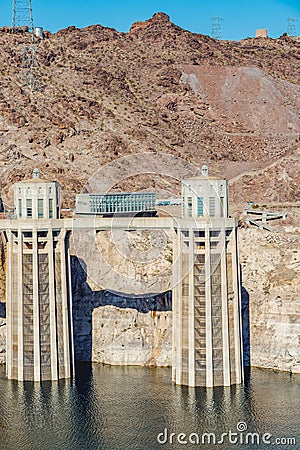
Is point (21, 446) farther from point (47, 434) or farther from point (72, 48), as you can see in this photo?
point (72, 48)

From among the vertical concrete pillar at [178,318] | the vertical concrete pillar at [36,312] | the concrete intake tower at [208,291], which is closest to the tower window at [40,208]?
the vertical concrete pillar at [36,312]

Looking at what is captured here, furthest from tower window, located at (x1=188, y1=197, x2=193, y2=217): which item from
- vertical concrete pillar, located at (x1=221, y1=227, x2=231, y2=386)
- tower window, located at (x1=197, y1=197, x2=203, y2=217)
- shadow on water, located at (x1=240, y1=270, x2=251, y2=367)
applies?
shadow on water, located at (x1=240, y1=270, x2=251, y2=367)

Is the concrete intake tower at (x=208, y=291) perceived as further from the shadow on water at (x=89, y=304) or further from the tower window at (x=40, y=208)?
the tower window at (x=40, y=208)

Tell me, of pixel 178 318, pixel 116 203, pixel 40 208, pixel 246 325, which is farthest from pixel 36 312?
pixel 246 325

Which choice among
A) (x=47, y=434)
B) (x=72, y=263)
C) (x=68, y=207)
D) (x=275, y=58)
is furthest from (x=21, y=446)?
(x=275, y=58)

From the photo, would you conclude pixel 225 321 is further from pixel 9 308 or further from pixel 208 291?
pixel 9 308

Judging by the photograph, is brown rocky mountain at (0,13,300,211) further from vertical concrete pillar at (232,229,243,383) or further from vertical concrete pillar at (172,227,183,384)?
vertical concrete pillar at (232,229,243,383)
